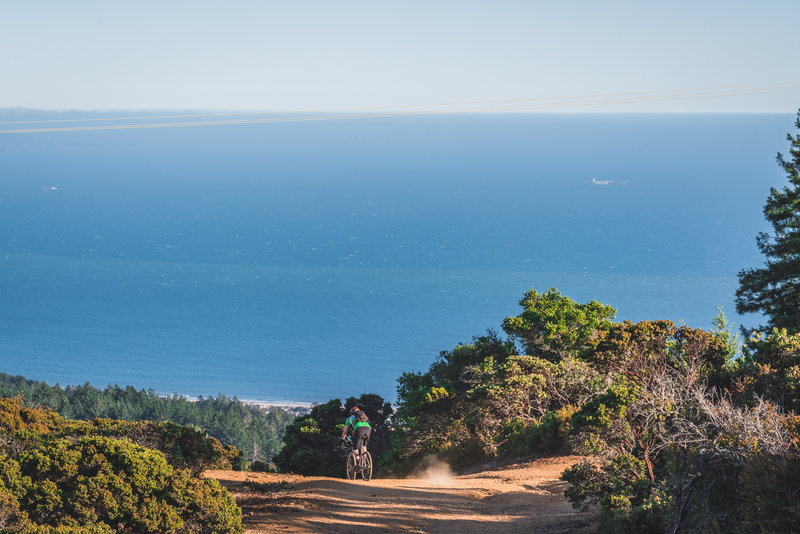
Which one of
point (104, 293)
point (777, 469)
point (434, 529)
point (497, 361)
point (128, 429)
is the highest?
point (104, 293)

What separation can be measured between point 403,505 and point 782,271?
20048 millimetres

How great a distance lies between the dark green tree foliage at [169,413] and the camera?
76.7 metres

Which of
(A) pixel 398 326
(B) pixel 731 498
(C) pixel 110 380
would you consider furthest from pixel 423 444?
(A) pixel 398 326

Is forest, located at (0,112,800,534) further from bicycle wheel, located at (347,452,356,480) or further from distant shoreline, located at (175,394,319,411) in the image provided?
distant shoreline, located at (175,394,319,411)

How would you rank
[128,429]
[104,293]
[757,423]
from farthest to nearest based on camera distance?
[104,293] < [128,429] < [757,423]

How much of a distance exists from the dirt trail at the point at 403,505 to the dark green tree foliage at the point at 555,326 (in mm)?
10989

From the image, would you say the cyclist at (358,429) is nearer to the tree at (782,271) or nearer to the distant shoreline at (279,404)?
the tree at (782,271)

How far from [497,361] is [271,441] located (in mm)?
53428

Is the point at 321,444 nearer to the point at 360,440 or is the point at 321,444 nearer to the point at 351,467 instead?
the point at 351,467

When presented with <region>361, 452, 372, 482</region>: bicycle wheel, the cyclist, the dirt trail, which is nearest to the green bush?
the dirt trail

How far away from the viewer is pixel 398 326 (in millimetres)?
136000

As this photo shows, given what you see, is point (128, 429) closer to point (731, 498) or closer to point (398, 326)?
point (731, 498)

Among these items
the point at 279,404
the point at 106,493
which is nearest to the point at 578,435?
the point at 106,493

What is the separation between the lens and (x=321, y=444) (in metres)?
30.3
